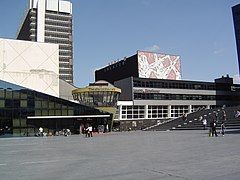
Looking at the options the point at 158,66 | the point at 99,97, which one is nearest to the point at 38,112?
the point at 99,97

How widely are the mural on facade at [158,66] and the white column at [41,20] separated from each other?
50.9m

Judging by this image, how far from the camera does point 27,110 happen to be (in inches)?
2002

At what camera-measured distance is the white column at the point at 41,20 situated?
138762 mm

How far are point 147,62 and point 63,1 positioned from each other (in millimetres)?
63827

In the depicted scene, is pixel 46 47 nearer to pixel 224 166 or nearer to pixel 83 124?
pixel 83 124

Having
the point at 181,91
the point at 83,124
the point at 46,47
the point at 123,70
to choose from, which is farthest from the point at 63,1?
the point at 83,124

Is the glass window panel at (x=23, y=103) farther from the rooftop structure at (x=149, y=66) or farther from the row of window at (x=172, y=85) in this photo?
the rooftop structure at (x=149, y=66)

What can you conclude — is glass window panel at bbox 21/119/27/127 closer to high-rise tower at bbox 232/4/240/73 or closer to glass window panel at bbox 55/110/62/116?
glass window panel at bbox 55/110/62/116

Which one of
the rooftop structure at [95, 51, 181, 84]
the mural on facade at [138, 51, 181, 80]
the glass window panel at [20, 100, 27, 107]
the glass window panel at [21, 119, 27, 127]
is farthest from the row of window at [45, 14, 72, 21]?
the glass window panel at [21, 119, 27, 127]

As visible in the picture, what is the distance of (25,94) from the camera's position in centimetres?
5144

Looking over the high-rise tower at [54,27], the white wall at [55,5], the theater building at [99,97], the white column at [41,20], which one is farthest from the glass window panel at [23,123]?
the white wall at [55,5]

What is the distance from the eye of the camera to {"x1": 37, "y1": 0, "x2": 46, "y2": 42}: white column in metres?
139

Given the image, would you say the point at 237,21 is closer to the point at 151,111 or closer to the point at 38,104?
the point at 151,111

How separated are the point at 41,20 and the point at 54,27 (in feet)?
22.1
